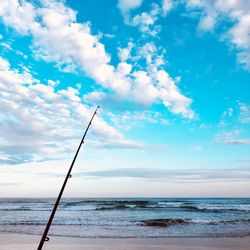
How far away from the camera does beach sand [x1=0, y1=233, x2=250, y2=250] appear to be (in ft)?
35.2

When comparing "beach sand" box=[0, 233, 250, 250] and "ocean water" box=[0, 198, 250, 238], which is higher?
"ocean water" box=[0, 198, 250, 238]

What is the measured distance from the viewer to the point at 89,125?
4.47 metres

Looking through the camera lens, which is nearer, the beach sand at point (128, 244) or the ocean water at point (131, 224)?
the beach sand at point (128, 244)

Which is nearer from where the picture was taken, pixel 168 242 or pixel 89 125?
pixel 89 125

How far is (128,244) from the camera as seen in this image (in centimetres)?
1142

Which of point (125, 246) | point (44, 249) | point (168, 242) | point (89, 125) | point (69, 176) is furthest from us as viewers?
point (168, 242)

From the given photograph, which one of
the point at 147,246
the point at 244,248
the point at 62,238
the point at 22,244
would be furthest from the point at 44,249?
the point at 244,248

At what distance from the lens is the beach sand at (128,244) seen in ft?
35.2

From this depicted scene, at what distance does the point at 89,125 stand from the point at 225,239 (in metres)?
10.8

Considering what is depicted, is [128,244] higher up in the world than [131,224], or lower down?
lower down

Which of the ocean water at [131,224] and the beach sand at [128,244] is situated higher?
the ocean water at [131,224]

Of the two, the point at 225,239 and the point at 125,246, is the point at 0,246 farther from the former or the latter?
the point at 225,239

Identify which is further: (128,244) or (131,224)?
(131,224)

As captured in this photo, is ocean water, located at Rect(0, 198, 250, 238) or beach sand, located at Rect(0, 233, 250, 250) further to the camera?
A: ocean water, located at Rect(0, 198, 250, 238)
